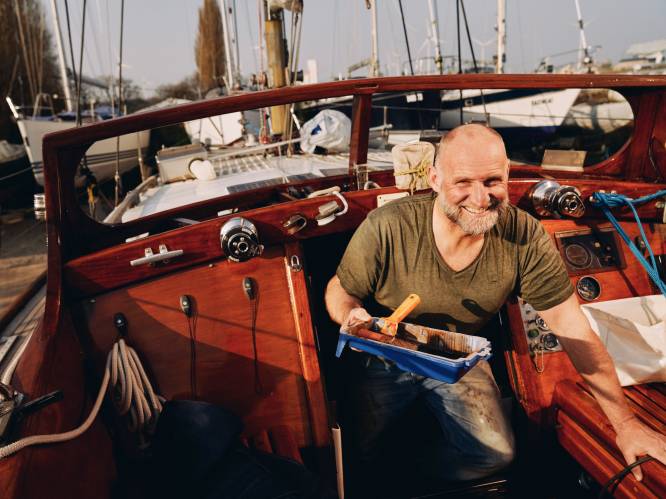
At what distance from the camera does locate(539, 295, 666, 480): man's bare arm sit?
153cm

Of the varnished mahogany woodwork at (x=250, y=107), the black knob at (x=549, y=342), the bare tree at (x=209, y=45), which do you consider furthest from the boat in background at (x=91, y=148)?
the bare tree at (x=209, y=45)

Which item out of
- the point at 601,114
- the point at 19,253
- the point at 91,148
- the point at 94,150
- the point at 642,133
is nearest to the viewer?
the point at 642,133

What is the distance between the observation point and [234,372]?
2021 millimetres

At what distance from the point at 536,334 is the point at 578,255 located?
53cm

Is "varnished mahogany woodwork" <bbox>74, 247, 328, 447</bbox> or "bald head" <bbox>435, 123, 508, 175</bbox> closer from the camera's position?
"bald head" <bbox>435, 123, 508, 175</bbox>

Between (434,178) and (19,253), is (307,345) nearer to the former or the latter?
(434,178)

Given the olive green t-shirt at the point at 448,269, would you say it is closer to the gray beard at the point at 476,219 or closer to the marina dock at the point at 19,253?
the gray beard at the point at 476,219

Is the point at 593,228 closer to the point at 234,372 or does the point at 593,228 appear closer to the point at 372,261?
the point at 372,261

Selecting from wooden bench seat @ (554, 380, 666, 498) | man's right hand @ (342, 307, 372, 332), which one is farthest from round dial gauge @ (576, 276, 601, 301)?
man's right hand @ (342, 307, 372, 332)

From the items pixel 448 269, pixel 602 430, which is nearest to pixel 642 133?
pixel 448 269

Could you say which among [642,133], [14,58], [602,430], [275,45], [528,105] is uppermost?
[14,58]

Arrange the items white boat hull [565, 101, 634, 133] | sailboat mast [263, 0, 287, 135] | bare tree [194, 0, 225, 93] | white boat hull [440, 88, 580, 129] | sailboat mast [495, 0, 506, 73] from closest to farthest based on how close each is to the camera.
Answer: sailboat mast [263, 0, 287, 135], white boat hull [440, 88, 580, 129], sailboat mast [495, 0, 506, 73], white boat hull [565, 101, 634, 133], bare tree [194, 0, 225, 93]

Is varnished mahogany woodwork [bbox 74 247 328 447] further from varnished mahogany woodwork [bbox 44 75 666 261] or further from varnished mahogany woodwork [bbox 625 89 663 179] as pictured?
Answer: varnished mahogany woodwork [bbox 625 89 663 179]

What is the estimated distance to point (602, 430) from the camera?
68.1 inches
